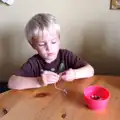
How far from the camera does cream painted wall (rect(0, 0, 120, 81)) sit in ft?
5.08

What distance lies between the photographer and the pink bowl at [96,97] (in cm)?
98

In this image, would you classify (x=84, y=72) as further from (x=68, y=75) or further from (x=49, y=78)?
(x=49, y=78)

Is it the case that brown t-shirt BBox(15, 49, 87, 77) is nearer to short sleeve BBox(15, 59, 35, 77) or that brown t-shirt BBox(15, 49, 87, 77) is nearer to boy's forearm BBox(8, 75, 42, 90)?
short sleeve BBox(15, 59, 35, 77)

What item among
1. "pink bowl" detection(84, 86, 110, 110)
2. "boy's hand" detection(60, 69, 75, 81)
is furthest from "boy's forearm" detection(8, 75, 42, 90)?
"pink bowl" detection(84, 86, 110, 110)

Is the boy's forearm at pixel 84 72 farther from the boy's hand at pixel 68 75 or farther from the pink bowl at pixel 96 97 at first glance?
the pink bowl at pixel 96 97

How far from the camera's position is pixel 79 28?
5.24 feet

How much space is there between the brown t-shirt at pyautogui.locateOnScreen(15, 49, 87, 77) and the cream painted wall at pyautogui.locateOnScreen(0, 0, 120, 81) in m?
0.23

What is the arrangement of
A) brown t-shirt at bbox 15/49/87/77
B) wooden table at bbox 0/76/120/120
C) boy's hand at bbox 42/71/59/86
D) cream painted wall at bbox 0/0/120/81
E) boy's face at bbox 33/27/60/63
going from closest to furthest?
wooden table at bbox 0/76/120/120 → boy's hand at bbox 42/71/59/86 → boy's face at bbox 33/27/60/63 → brown t-shirt at bbox 15/49/87/77 → cream painted wall at bbox 0/0/120/81

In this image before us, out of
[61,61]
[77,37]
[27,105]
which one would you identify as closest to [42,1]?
[77,37]

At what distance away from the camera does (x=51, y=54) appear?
50.7 inches

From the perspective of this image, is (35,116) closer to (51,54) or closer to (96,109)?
(96,109)

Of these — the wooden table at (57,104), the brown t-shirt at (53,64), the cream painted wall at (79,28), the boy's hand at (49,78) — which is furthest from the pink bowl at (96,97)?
the cream painted wall at (79,28)

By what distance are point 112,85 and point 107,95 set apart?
15cm

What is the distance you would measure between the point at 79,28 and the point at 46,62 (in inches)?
13.3
